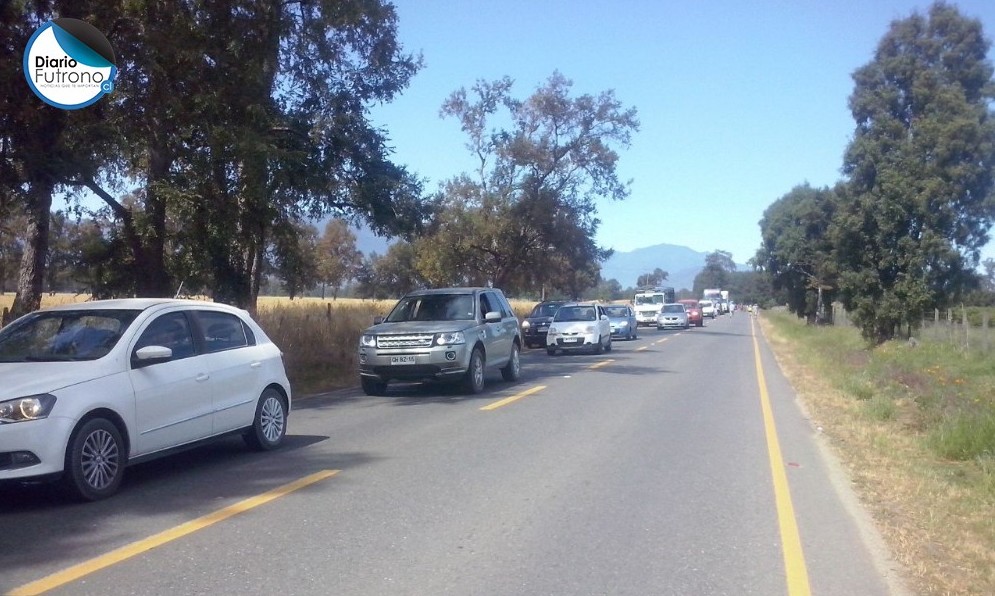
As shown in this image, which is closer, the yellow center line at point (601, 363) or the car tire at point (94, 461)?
the car tire at point (94, 461)

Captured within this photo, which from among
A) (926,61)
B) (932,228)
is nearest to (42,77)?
(932,228)

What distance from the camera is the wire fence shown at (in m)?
22.5

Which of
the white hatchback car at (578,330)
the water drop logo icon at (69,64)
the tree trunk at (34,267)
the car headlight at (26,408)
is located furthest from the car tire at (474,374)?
the white hatchback car at (578,330)

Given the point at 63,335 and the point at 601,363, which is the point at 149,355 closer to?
the point at 63,335

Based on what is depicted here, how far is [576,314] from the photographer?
29.6m

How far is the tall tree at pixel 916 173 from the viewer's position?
2752 centimetres

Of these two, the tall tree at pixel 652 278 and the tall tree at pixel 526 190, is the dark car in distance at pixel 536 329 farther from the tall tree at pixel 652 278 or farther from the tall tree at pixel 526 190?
the tall tree at pixel 652 278

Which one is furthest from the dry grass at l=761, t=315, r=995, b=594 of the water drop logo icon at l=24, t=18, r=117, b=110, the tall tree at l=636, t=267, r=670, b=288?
the tall tree at l=636, t=267, r=670, b=288

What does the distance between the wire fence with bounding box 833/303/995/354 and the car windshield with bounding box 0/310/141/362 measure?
66.7ft

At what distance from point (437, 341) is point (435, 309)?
1.52m

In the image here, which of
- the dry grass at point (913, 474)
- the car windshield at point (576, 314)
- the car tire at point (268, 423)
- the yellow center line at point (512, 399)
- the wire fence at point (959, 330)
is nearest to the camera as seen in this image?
the dry grass at point (913, 474)

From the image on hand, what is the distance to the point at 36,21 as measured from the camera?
1432 centimetres

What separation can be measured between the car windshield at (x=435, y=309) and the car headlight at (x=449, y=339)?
96 centimetres

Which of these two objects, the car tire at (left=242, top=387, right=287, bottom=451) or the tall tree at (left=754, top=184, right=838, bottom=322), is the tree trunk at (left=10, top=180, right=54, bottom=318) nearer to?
the car tire at (left=242, top=387, right=287, bottom=451)
